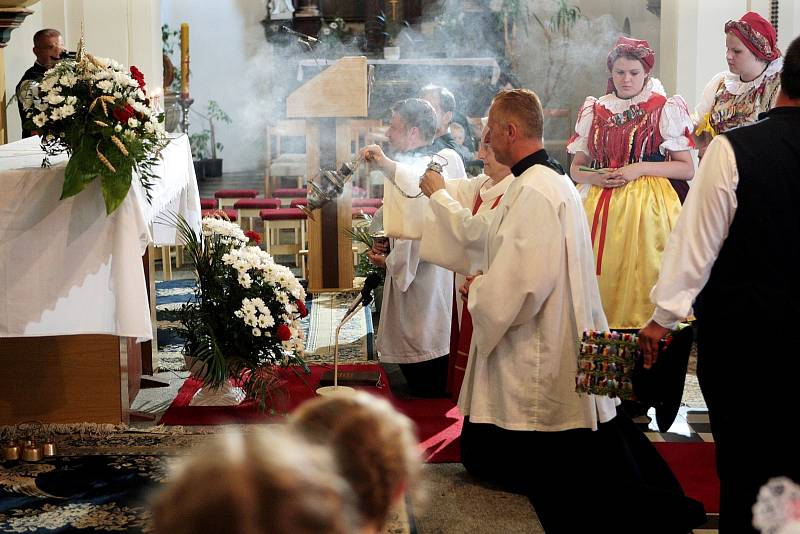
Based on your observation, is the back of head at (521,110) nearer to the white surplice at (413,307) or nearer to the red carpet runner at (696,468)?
the white surplice at (413,307)

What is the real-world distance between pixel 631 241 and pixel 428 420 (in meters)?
1.68

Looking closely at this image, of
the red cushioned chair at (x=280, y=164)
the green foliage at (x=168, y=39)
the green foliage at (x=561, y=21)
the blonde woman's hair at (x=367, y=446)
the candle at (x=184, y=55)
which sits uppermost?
the green foliage at (x=561, y=21)

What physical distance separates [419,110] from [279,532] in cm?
505

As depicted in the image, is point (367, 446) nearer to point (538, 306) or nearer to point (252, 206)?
point (538, 306)

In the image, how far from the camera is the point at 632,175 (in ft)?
19.8

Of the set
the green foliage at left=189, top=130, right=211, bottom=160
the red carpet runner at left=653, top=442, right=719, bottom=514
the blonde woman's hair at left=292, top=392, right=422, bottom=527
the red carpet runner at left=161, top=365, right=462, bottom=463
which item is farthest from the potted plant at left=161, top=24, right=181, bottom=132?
the blonde woman's hair at left=292, top=392, right=422, bottom=527

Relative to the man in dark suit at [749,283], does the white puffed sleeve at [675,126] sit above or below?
above

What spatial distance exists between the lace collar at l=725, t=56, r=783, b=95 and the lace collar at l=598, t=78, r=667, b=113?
46 cm

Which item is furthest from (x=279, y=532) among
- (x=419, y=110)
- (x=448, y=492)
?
(x=419, y=110)

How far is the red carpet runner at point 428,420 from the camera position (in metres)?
4.49

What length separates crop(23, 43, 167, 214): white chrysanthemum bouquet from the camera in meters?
4.29

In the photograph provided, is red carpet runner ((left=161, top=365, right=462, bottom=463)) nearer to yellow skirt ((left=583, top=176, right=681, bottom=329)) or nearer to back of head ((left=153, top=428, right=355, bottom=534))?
yellow skirt ((left=583, top=176, right=681, bottom=329))

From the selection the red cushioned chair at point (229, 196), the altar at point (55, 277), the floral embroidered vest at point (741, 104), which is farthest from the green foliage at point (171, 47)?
the altar at point (55, 277)

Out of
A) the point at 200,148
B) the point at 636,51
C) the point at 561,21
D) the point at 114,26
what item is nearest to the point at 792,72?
the point at 636,51
